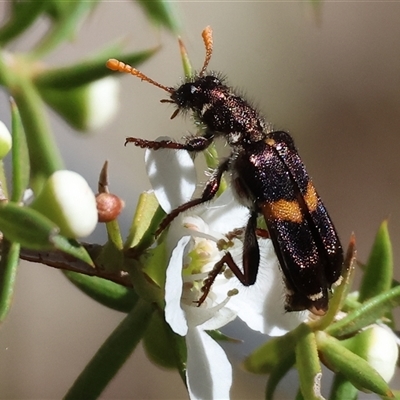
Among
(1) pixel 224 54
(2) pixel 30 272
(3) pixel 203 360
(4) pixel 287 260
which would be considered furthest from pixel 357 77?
(3) pixel 203 360

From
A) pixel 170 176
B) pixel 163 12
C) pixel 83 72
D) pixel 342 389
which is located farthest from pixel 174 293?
pixel 163 12

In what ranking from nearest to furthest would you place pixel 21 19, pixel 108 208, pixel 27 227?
pixel 27 227, pixel 108 208, pixel 21 19

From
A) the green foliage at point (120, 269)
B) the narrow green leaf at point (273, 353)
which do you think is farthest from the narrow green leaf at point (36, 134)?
the narrow green leaf at point (273, 353)

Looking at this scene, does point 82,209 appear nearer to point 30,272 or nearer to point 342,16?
point 30,272

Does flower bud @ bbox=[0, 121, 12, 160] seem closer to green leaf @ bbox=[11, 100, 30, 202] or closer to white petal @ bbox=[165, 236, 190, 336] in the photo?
green leaf @ bbox=[11, 100, 30, 202]

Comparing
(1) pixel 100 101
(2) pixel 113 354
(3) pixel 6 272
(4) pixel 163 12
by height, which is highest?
(4) pixel 163 12

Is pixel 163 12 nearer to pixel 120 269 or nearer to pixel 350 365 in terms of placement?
pixel 120 269

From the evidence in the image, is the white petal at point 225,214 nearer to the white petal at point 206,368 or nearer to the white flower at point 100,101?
the white petal at point 206,368
